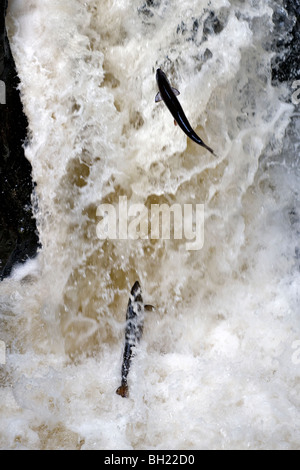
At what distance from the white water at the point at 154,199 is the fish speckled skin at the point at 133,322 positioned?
0.05 meters

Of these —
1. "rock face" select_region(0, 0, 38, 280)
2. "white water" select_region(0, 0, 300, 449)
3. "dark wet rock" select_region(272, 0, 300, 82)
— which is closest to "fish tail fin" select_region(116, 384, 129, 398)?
"white water" select_region(0, 0, 300, 449)

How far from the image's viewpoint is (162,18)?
2570 millimetres

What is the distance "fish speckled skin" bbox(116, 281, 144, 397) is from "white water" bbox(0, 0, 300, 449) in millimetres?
50

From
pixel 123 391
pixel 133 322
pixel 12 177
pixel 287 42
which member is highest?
pixel 287 42

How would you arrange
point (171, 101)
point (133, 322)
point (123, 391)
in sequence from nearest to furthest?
point (171, 101), point (123, 391), point (133, 322)

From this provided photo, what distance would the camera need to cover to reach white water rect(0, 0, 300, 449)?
2.52 metres

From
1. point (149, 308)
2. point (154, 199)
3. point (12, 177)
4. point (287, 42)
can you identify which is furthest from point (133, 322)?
point (287, 42)

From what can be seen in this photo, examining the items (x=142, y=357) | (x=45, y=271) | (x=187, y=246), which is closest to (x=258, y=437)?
(x=142, y=357)

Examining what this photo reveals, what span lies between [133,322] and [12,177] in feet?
3.47

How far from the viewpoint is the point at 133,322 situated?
104 inches

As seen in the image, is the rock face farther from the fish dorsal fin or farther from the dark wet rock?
the dark wet rock

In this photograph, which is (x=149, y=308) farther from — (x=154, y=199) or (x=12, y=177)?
(x=12, y=177)

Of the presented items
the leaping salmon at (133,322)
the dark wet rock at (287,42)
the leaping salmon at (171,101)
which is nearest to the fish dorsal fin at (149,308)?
the leaping salmon at (133,322)

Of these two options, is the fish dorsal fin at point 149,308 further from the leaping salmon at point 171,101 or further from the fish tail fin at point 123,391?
the leaping salmon at point 171,101
